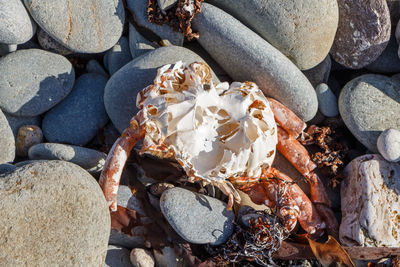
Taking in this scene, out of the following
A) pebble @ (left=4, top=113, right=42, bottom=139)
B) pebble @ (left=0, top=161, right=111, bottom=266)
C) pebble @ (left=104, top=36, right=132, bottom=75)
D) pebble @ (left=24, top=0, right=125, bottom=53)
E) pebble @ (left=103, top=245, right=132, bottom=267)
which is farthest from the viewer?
pebble @ (left=104, top=36, right=132, bottom=75)

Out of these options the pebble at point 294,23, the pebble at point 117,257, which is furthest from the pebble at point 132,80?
the pebble at point 117,257

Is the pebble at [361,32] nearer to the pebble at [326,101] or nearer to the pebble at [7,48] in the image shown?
the pebble at [326,101]

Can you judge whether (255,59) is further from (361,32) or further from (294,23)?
(361,32)

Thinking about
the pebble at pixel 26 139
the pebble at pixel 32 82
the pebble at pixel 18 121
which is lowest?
the pebble at pixel 26 139

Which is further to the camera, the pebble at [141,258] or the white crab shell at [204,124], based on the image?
the pebble at [141,258]

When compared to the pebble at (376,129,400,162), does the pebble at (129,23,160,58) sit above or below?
above

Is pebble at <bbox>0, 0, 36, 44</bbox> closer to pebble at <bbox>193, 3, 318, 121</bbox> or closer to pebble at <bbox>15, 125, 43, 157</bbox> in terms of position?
pebble at <bbox>15, 125, 43, 157</bbox>

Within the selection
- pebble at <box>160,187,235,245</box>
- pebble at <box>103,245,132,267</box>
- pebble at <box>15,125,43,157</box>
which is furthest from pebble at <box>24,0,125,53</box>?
pebble at <box>103,245,132,267</box>
